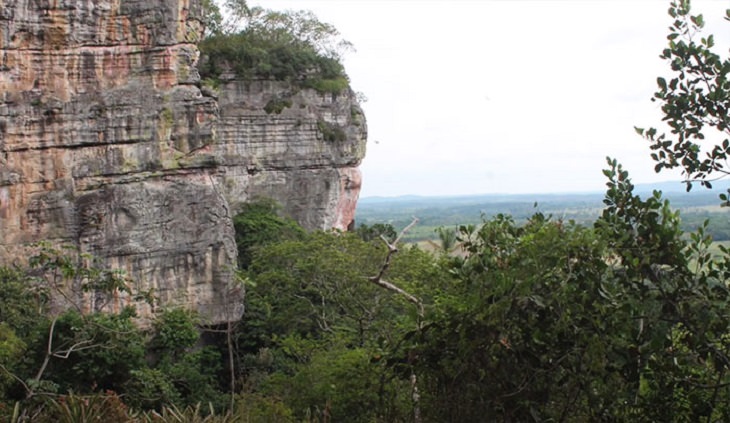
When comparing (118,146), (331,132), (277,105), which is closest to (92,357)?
(118,146)

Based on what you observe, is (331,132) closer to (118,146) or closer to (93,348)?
(118,146)

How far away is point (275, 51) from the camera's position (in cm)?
2544

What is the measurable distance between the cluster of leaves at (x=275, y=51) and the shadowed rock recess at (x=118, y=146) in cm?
591

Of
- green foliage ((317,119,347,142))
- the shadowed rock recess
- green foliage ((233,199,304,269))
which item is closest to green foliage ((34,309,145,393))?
the shadowed rock recess

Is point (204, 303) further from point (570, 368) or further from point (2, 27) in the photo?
point (570, 368)

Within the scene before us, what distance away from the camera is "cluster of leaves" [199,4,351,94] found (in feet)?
80.3

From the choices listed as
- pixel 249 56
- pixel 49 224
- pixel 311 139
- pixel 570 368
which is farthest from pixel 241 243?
pixel 570 368

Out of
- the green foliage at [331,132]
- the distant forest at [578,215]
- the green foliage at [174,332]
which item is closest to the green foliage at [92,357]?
the green foliage at [174,332]

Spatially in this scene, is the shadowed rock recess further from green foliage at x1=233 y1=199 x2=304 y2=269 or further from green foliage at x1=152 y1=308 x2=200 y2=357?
green foliage at x1=233 y1=199 x2=304 y2=269

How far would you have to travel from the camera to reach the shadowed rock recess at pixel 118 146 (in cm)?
1584

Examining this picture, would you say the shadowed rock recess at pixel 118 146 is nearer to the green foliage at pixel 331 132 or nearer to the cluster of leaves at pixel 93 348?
the cluster of leaves at pixel 93 348

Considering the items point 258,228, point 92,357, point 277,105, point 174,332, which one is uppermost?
point 277,105

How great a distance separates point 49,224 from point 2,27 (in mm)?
4336

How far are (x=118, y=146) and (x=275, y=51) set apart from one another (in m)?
9.85
